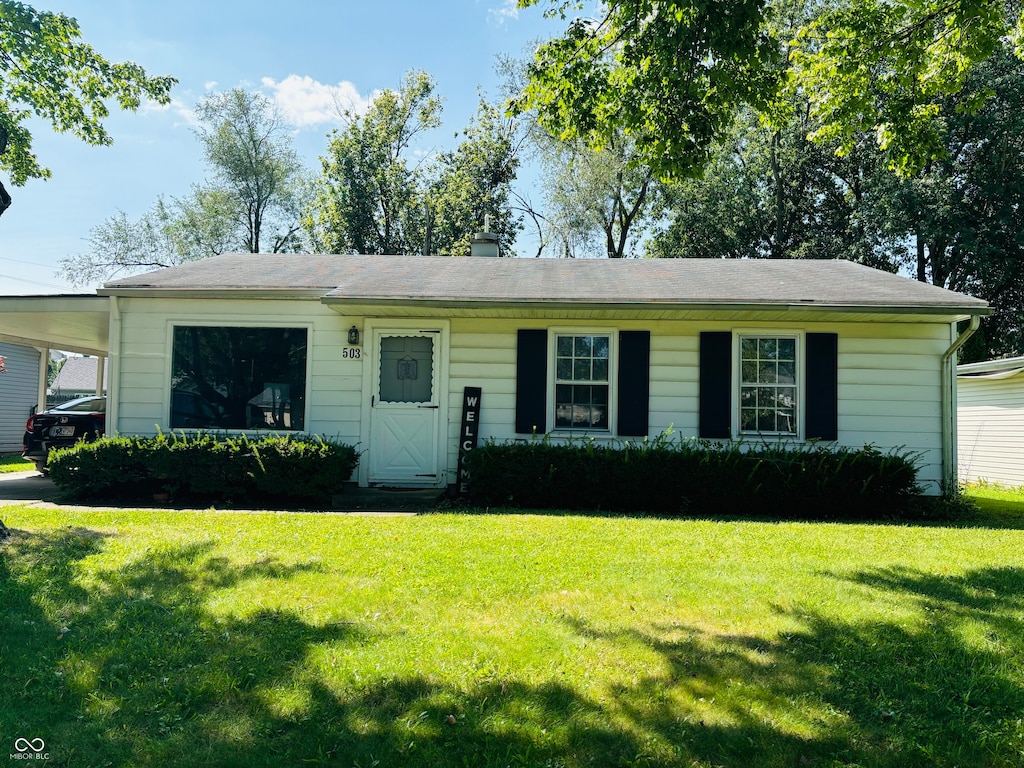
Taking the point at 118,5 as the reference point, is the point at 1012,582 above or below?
below

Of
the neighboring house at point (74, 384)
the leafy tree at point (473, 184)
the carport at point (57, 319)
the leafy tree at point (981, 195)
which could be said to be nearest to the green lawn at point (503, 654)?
the carport at point (57, 319)

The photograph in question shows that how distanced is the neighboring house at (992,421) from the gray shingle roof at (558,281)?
179 inches

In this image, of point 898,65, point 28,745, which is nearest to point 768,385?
point 898,65

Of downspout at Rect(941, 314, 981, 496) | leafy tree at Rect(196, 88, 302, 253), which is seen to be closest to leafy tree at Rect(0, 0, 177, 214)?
downspout at Rect(941, 314, 981, 496)

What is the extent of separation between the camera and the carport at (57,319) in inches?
362

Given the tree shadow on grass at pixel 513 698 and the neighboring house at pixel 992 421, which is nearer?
the tree shadow on grass at pixel 513 698

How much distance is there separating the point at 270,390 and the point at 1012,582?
344 inches

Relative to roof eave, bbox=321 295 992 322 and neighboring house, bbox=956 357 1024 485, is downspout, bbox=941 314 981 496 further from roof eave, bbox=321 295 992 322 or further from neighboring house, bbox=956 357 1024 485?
neighboring house, bbox=956 357 1024 485

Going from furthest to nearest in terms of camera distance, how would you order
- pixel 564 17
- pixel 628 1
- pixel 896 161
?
pixel 896 161
pixel 564 17
pixel 628 1

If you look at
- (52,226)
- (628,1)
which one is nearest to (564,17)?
(628,1)

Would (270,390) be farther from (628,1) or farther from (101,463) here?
(628,1)

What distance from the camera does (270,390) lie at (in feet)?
30.8

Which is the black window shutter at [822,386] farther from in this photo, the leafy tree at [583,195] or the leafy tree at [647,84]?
the leafy tree at [583,195]

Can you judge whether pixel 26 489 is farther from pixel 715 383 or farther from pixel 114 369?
pixel 715 383
